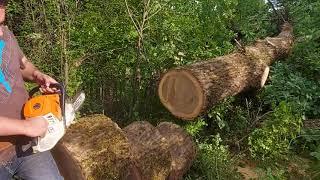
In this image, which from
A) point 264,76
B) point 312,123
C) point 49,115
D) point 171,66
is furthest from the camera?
point 264,76

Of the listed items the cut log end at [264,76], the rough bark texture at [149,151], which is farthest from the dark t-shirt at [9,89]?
the cut log end at [264,76]

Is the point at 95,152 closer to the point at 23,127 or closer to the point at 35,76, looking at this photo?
the point at 35,76

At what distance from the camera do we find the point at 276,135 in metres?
5.76

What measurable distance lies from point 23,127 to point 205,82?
132 inches

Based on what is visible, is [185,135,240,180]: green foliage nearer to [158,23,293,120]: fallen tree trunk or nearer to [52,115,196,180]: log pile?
[52,115,196,180]: log pile

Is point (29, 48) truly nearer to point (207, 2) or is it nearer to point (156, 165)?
point (207, 2)

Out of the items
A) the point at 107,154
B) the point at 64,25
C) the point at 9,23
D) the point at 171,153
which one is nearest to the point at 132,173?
the point at 107,154

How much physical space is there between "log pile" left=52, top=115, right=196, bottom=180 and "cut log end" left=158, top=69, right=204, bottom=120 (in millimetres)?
888

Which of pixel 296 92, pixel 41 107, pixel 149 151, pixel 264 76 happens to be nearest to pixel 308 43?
pixel 264 76

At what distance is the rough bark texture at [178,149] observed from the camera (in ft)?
15.6

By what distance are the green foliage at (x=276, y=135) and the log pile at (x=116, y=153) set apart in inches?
52.8

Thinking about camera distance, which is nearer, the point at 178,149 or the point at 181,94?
the point at 178,149

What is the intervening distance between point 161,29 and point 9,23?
3.20 meters

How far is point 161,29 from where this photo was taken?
6.78m
